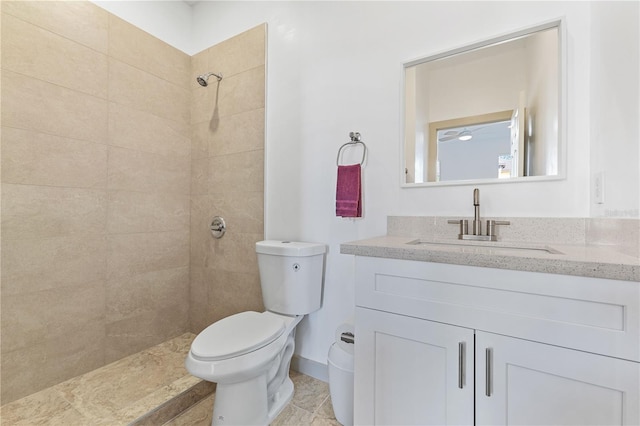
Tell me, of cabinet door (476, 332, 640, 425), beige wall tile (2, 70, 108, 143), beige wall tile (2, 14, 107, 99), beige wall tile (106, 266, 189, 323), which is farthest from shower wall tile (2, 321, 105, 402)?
cabinet door (476, 332, 640, 425)

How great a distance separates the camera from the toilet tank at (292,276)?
1.45 meters

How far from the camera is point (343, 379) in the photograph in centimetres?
122

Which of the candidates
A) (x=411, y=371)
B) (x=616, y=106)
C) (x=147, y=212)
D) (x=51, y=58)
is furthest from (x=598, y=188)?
(x=51, y=58)

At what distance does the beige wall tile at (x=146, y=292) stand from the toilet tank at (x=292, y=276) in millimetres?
921

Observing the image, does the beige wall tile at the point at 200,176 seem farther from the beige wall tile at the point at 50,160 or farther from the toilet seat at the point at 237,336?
the toilet seat at the point at 237,336

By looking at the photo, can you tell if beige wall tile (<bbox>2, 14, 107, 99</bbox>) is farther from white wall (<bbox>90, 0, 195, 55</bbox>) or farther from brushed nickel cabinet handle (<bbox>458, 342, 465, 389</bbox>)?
brushed nickel cabinet handle (<bbox>458, 342, 465, 389</bbox>)

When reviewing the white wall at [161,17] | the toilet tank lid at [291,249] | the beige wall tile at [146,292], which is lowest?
the beige wall tile at [146,292]

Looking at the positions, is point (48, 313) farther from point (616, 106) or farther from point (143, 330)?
point (616, 106)

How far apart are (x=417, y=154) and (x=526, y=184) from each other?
18.3 inches

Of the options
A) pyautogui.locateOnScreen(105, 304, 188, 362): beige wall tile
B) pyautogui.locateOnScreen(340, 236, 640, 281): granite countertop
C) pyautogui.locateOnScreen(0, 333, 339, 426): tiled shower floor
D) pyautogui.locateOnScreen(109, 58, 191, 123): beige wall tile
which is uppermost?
pyautogui.locateOnScreen(109, 58, 191, 123): beige wall tile

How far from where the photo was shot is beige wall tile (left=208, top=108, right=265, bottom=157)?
1.81m

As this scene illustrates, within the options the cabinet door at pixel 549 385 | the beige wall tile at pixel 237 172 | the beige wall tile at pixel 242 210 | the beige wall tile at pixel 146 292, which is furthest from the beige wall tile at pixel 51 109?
the cabinet door at pixel 549 385

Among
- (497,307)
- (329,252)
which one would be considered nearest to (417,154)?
(329,252)

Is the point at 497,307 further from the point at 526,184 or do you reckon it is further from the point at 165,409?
the point at 165,409
